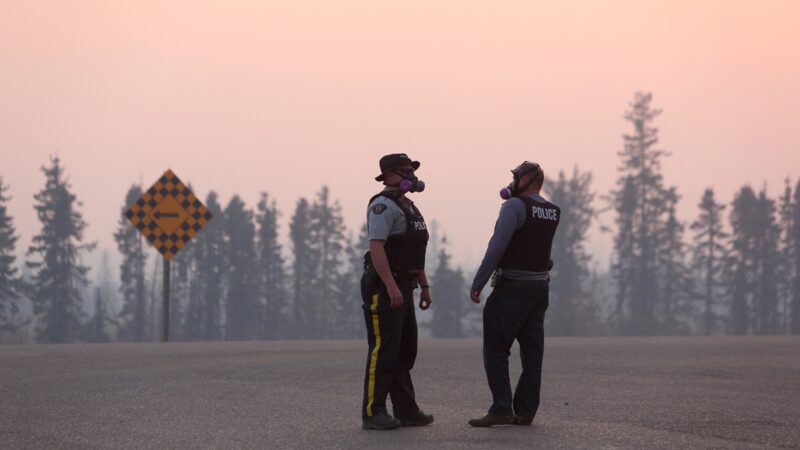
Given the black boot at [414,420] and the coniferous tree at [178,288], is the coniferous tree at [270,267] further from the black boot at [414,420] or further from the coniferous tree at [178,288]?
Result: the black boot at [414,420]

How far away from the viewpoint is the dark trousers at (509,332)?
29.0ft

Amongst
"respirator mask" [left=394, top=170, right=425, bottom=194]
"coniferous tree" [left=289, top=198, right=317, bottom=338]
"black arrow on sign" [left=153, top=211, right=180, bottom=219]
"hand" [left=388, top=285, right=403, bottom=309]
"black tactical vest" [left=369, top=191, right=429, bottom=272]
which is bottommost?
"hand" [left=388, top=285, right=403, bottom=309]

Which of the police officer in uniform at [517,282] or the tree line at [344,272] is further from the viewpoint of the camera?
the tree line at [344,272]

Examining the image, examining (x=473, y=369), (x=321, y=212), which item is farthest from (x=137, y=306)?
(x=473, y=369)

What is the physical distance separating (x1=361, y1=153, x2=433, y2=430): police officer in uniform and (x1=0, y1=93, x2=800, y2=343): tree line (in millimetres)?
74093

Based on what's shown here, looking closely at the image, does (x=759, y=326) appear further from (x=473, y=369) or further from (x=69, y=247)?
(x=473, y=369)

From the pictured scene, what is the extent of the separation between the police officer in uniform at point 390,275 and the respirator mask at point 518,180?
599 millimetres

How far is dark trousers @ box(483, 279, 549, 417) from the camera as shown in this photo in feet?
29.0

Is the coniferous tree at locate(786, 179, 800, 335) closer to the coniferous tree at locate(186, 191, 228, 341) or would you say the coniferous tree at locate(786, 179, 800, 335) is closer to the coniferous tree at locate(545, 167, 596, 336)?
the coniferous tree at locate(545, 167, 596, 336)

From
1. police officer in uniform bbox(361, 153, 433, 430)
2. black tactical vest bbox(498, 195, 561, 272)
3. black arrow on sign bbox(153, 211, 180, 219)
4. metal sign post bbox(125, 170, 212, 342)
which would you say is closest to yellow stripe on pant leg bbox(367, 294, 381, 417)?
police officer in uniform bbox(361, 153, 433, 430)

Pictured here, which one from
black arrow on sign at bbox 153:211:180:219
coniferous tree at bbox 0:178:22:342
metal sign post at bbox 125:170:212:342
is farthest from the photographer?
coniferous tree at bbox 0:178:22:342

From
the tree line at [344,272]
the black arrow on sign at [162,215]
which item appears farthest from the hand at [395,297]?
the tree line at [344,272]

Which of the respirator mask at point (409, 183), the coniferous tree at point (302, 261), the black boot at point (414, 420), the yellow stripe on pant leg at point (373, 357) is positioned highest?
the coniferous tree at point (302, 261)

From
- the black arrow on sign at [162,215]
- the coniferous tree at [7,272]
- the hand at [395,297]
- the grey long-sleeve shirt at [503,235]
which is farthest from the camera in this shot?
the coniferous tree at [7,272]
